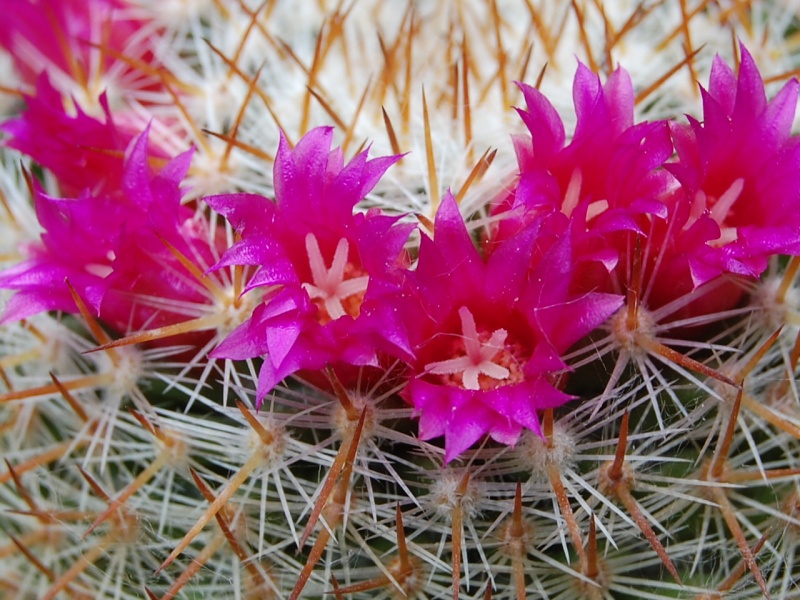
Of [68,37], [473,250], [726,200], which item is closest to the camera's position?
[473,250]

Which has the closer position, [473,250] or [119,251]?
[473,250]

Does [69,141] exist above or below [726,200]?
above

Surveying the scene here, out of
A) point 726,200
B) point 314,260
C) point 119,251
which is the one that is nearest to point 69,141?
point 119,251

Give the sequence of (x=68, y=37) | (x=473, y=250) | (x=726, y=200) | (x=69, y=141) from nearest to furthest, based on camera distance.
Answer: (x=473, y=250)
(x=726, y=200)
(x=69, y=141)
(x=68, y=37)

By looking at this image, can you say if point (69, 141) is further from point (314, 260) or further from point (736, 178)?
point (736, 178)

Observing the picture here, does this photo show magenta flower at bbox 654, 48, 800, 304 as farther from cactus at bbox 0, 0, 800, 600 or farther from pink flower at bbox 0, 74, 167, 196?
pink flower at bbox 0, 74, 167, 196

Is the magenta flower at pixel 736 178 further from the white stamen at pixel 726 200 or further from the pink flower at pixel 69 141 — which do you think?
the pink flower at pixel 69 141

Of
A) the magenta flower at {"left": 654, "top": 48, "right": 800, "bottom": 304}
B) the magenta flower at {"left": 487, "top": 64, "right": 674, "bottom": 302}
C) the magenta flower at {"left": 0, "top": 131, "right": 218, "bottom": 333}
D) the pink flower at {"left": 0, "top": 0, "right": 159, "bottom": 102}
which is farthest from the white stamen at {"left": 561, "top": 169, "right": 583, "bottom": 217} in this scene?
the pink flower at {"left": 0, "top": 0, "right": 159, "bottom": 102}
